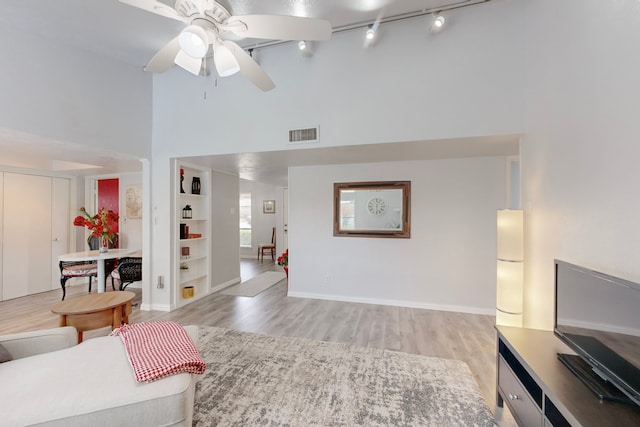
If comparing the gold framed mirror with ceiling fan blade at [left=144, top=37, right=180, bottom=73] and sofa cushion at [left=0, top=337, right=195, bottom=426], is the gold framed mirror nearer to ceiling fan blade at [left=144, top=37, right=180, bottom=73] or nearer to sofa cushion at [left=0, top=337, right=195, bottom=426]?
ceiling fan blade at [left=144, top=37, right=180, bottom=73]

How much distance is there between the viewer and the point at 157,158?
3.89m

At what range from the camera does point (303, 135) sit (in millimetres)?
3234

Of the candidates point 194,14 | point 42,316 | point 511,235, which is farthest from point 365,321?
point 42,316

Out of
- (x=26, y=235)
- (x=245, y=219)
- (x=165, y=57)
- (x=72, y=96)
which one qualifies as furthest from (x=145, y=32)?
(x=245, y=219)

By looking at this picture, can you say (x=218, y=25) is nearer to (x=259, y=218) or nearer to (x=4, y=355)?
(x=4, y=355)

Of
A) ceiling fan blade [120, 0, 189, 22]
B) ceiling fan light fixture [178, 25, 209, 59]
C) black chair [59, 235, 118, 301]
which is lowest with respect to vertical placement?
black chair [59, 235, 118, 301]

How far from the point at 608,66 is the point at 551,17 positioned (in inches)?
41.9

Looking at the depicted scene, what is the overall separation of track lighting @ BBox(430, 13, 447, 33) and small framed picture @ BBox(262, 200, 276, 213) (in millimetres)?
6258

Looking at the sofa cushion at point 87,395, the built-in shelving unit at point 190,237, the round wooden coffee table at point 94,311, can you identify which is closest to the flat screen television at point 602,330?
the sofa cushion at point 87,395

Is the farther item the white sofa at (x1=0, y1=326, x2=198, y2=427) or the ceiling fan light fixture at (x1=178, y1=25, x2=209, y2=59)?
the ceiling fan light fixture at (x1=178, y1=25, x2=209, y2=59)

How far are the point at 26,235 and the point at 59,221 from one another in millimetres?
504

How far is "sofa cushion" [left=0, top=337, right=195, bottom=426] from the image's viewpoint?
1218 millimetres

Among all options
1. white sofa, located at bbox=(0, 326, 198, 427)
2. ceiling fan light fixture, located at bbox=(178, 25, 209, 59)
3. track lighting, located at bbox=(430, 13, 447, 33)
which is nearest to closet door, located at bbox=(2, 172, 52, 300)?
white sofa, located at bbox=(0, 326, 198, 427)

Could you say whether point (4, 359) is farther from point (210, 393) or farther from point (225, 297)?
point (225, 297)
